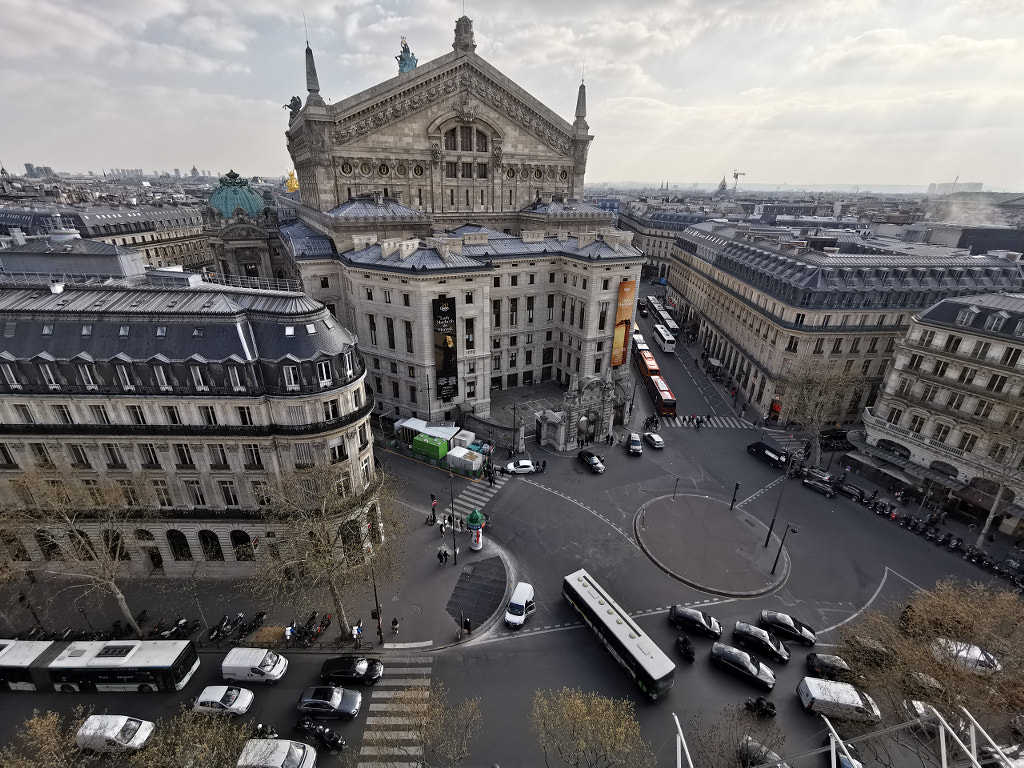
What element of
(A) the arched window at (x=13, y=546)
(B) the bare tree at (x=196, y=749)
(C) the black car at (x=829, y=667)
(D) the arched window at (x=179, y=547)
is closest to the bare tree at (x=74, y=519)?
(A) the arched window at (x=13, y=546)

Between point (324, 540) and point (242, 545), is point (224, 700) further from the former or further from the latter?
point (242, 545)

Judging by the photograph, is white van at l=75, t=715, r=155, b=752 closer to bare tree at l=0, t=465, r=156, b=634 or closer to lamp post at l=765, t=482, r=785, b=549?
bare tree at l=0, t=465, r=156, b=634

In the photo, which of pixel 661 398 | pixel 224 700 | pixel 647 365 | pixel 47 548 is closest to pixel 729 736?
pixel 224 700

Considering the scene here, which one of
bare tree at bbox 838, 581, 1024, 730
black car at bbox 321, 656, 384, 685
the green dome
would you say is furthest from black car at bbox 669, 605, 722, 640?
the green dome

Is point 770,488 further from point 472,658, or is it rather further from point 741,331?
point 472,658

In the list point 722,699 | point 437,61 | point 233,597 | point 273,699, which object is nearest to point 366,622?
point 273,699

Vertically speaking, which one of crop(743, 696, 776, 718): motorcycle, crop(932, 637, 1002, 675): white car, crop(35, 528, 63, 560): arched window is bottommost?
crop(743, 696, 776, 718): motorcycle

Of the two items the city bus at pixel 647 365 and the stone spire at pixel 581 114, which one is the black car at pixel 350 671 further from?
the stone spire at pixel 581 114
